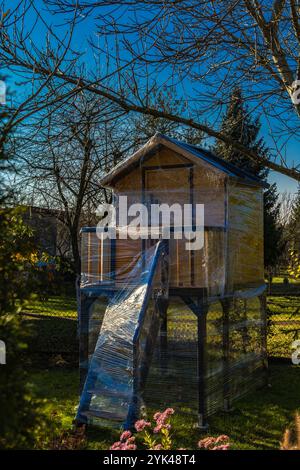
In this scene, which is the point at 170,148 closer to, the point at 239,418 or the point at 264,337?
the point at 264,337

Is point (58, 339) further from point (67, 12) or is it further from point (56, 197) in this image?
point (67, 12)

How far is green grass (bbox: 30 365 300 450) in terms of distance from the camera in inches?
251

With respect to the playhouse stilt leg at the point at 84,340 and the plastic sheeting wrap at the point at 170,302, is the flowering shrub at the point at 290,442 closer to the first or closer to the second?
the plastic sheeting wrap at the point at 170,302

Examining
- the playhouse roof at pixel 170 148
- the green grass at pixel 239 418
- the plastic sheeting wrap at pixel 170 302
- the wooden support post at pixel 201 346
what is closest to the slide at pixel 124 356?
the plastic sheeting wrap at pixel 170 302

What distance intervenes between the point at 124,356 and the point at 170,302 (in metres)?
1.38

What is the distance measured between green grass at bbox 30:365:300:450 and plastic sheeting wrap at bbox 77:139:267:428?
22cm

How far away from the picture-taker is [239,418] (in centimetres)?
738

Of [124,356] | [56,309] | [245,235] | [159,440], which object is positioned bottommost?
[56,309]

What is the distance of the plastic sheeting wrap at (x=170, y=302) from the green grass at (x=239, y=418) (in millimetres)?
221

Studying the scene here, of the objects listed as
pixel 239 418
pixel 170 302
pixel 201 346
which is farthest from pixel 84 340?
pixel 239 418

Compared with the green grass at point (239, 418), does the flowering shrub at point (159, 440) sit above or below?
above

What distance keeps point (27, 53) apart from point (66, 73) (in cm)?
56

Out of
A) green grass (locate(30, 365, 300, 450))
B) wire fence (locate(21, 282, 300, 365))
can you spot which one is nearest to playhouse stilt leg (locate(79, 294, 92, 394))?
green grass (locate(30, 365, 300, 450))

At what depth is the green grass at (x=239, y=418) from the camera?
6387mm
